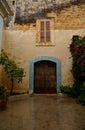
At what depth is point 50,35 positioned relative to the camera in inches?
561

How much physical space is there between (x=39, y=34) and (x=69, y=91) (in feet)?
13.2

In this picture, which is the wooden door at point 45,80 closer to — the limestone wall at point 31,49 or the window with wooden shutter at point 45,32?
the limestone wall at point 31,49

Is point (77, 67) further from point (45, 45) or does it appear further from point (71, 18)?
point (71, 18)

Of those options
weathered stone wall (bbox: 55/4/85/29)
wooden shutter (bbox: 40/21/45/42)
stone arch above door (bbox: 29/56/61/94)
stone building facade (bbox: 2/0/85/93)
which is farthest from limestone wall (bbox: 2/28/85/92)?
wooden shutter (bbox: 40/21/45/42)

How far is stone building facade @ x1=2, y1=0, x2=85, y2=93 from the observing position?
1392 cm

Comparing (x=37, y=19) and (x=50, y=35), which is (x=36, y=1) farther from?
(x=50, y=35)

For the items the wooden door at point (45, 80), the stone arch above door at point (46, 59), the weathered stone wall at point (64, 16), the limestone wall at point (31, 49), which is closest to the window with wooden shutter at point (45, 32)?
the limestone wall at point (31, 49)

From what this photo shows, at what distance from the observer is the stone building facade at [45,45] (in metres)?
13.9

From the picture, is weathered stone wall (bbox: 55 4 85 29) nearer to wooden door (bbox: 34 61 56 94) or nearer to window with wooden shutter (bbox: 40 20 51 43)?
window with wooden shutter (bbox: 40 20 51 43)

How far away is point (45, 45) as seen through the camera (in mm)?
14102

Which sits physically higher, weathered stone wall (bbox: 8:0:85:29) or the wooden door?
weathered stone wall (bbox: 8:0:85:29)

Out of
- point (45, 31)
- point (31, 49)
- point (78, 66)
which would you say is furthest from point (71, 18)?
point (78, 66)

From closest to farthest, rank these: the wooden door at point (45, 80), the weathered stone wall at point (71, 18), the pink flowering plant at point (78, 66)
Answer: the pink flowering plant at point (78, 66) < the wooden door at point (45, 80) < the weathered stone wall at point (71, 18)

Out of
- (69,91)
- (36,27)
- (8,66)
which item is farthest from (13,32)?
(69,91)
